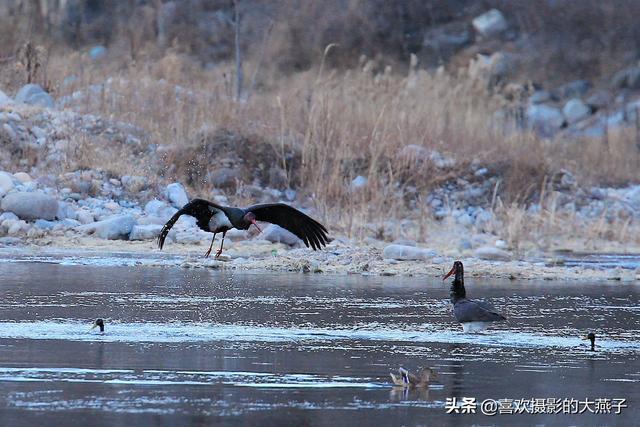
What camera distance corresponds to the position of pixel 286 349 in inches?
424

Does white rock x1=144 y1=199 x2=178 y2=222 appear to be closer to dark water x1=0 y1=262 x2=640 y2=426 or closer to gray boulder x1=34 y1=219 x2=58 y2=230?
gray boulder x1=34 y1=219 x2=58 y2=230

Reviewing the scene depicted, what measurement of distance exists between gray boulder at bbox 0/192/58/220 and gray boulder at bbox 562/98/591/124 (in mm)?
22319

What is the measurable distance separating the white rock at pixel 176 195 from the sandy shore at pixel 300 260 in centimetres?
213

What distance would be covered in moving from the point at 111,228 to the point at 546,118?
2167 centimetres

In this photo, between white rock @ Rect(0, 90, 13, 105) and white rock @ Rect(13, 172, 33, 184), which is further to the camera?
white rock @ Rect(0, 90, 13, 105)

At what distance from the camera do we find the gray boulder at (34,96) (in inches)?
982

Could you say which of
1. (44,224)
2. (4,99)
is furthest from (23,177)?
(4,99)

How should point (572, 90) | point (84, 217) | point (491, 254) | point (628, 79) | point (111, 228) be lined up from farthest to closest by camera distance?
1. point (628, 79)
2. point (572, 90)
3. point (84, 217)
4. point (111, 228)
5. point (491, 254)

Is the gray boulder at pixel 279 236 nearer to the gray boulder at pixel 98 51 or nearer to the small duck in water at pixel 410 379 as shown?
the small duck in water at pixel 410 379

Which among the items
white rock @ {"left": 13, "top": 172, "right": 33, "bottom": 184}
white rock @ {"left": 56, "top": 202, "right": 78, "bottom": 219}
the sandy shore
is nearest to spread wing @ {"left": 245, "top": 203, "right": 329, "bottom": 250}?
the sandy shore

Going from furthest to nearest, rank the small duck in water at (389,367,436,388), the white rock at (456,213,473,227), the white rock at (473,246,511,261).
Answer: the white rock at (456,213,473,227) < the white rock at (473,246,511,261) < the small duck in water at (389,367,436,388)

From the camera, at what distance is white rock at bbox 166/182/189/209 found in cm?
2169

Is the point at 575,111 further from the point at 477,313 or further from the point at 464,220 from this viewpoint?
the point at 477,313

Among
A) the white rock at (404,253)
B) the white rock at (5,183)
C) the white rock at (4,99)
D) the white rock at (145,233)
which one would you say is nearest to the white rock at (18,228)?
the white rock at (5,183)
